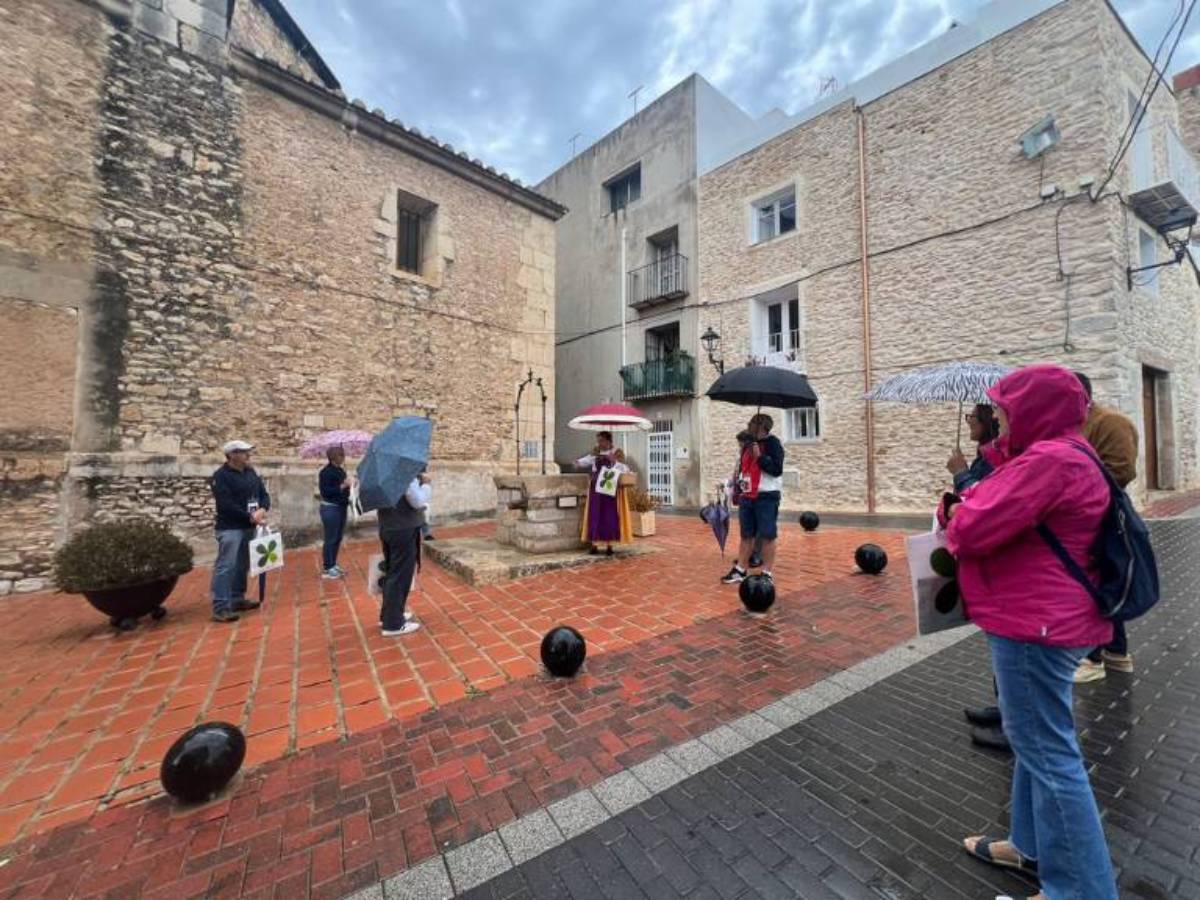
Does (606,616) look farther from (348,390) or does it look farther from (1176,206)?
(1176,206)

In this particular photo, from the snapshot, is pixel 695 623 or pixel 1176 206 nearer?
pixel 695 623

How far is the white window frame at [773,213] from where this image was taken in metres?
13.8

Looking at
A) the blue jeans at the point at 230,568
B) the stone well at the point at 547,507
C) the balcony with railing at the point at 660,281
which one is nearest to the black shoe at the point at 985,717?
the stone well at the point at 547,507

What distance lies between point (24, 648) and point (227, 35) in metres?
Answer: 9.59

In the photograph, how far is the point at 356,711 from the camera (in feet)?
9.84

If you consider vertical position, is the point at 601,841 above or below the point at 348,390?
below

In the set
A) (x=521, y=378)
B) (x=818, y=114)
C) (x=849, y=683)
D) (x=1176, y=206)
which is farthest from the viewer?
(x=818, y=114)

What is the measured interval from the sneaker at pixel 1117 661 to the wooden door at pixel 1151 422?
1140cm

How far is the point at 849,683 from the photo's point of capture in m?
3.23

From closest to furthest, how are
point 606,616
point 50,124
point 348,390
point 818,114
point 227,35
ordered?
point 606,616
point 50,124
point 227,35
point 348,390
point 818,114

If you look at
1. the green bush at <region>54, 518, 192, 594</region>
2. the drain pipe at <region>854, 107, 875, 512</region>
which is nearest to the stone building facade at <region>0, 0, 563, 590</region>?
the green bush at <region>54, 518, 192, 594</region>

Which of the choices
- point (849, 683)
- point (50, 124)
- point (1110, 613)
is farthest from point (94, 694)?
point (50, 124)

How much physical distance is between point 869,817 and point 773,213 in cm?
1557

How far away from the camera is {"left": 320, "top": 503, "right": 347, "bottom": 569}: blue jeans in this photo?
6.43 meters
